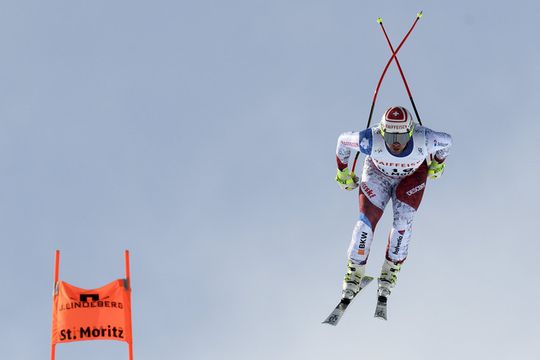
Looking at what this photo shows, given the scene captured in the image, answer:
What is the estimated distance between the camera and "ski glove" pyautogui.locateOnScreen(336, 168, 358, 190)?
43656 millimetres

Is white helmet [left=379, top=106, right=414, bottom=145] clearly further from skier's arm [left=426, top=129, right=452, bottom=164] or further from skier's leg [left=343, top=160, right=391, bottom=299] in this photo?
skier's leg [left=343, top=160, right=391, bottom=299]

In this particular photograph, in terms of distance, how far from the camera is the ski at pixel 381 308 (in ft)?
139

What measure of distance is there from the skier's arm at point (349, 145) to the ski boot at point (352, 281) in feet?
8.68

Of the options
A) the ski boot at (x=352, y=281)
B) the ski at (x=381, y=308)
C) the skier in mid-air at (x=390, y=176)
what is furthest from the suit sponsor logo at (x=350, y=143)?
the ski at (x=381, y=308)

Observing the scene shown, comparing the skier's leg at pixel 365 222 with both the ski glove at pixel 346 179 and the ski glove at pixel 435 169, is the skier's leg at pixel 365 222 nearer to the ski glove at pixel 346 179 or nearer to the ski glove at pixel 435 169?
the ski glove at pixel 346 179

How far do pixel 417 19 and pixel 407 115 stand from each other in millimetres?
2459

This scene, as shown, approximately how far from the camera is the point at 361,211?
4316 centimetres

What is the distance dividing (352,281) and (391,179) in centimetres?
284

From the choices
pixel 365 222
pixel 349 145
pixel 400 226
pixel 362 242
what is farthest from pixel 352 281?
pixel 349 145

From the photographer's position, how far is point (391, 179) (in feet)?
142

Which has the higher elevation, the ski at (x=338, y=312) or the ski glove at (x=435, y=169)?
the ski glove at (x=435, y=169)

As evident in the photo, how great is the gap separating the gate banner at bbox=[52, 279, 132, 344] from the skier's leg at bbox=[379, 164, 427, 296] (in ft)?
22.1

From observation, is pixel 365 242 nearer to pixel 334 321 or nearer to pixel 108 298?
pixel 334 321

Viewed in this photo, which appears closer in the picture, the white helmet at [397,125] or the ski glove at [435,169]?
the white helmet at [397,125]
